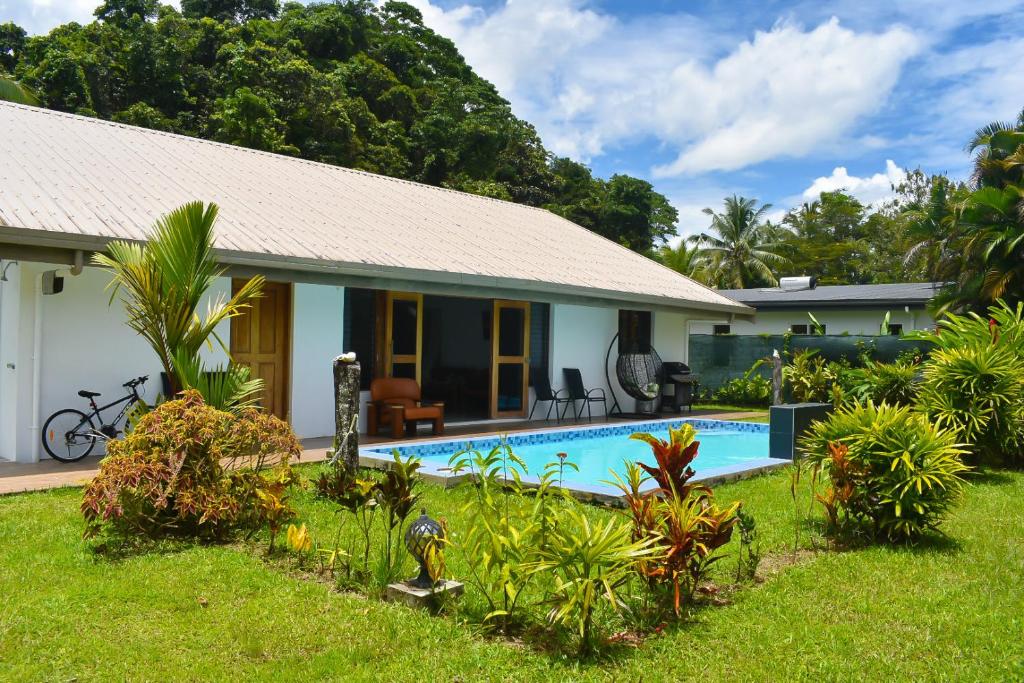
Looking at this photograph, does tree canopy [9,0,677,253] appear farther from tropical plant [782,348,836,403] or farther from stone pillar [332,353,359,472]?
stone pillar [332,353,359,472]

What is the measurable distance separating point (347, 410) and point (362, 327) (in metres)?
5.12

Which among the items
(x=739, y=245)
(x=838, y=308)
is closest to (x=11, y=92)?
(x=838, y=308)

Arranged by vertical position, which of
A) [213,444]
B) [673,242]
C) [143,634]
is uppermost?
[673,242]

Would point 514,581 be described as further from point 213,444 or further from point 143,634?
point 213,444

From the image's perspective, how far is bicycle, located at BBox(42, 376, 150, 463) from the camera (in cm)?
898

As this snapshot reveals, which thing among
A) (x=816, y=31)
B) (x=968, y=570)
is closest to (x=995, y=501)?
(x=968, y=570)

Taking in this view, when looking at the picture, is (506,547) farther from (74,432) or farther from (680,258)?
(680,258)

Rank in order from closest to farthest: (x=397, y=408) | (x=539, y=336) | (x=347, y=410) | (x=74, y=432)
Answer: (x=347, y=410)
(x=74, y=432)
(x=397, y=408)
(x=539, y=336)

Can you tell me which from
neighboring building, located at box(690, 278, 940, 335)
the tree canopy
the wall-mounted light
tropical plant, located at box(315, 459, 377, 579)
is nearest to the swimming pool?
tropical plant, located at box(315, 459, 377, 579)

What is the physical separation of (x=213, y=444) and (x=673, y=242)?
39.2 m

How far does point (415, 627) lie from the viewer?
14.1ft

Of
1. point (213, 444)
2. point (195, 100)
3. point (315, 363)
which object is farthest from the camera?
point (195, 100)

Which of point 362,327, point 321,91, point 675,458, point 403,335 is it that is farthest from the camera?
point 321,91

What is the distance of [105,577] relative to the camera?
16.5 feet
